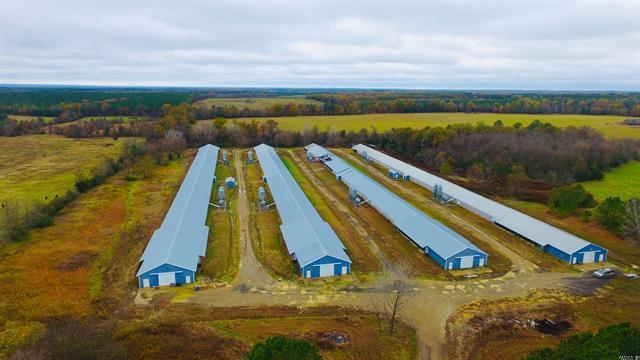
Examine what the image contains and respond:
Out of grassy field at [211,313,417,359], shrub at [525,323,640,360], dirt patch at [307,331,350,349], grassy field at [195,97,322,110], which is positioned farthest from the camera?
grassy field at [195,97,322,110]

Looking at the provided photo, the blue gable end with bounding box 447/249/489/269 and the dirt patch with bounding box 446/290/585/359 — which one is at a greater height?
the blue gable end with bounding box 447/249/489/269

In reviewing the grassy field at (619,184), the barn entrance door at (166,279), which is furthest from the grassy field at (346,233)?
the grassy field at (619,184)

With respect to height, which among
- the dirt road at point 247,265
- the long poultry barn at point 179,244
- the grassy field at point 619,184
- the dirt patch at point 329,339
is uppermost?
the grassy field at point 619,184

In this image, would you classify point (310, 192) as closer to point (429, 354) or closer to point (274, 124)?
point (429, 354)

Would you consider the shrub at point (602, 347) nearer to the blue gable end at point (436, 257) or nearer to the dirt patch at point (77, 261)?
the blue gable end at point (436, 257)

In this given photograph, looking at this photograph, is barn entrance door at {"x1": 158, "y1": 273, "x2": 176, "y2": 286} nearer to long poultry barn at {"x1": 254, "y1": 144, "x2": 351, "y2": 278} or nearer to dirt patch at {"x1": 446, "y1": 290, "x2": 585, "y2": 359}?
long poultry barn at {"x1": 254, "y1": 144, "x2": 351, "y2": 278}

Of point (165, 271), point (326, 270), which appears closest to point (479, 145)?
point (326, 270)

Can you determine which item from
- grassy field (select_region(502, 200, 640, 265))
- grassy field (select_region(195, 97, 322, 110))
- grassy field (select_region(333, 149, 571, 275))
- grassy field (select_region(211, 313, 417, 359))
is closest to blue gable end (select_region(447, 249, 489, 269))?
grassy field (select_region(333, 149, 571, 275))
